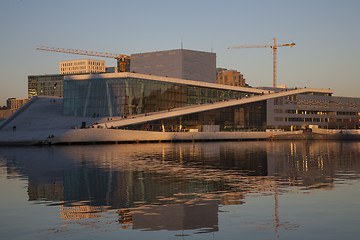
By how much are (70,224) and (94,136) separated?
75039mm

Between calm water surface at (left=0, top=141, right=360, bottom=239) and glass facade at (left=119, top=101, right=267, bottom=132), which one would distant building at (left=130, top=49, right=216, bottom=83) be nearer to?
glass facade at (left=119, top=101, right=267, bottom=132)

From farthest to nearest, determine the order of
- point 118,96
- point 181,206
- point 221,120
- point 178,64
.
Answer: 1. point 178,64
2. point 221,120
3. point 118,96
4. point 181,206

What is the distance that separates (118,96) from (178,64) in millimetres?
39534

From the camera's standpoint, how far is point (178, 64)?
144 m

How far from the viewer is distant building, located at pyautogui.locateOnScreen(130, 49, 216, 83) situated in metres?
144

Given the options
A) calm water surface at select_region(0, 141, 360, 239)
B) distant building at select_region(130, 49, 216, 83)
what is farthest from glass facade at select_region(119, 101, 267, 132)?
calm water surface at select_region(0, 141, 360, 239)

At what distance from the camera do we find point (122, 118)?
104m

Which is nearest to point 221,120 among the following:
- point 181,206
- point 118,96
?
point 118,96

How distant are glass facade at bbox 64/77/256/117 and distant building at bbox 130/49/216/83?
1005 inches

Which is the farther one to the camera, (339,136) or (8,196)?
(339,136)

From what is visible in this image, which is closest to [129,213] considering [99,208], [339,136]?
[99,208]

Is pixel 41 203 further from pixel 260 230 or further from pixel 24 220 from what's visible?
pixel 260 230

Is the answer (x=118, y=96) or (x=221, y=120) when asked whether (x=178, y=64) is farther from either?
(x=118, y=96)

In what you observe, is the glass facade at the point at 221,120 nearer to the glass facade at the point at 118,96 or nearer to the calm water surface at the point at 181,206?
the glass facade at the point at 118,96
